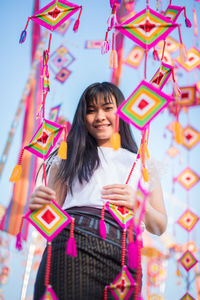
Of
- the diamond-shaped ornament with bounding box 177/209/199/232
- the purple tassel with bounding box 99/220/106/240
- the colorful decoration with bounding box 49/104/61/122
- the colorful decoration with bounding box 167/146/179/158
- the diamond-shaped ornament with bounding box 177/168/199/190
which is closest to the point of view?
the purple tassel with bounding box 99/220/106/240

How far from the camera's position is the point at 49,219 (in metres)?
0.69

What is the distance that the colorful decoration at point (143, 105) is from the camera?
Result: 2.30 feet

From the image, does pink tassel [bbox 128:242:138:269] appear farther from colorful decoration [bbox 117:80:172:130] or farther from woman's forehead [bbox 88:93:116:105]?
woman's forehead [bbox 88:93:116:105]

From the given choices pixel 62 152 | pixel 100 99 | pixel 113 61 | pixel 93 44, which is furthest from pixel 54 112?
pixel 62 152

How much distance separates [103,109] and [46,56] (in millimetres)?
250

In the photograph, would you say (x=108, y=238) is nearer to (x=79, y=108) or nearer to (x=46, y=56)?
(x=79, y=108)

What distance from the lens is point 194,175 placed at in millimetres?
2045

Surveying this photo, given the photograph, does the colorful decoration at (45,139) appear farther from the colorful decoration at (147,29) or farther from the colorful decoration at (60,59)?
the colorful decoration at (60,59)

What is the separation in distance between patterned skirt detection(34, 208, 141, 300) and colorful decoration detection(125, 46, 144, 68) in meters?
1.52

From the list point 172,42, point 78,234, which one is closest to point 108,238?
point 78,234

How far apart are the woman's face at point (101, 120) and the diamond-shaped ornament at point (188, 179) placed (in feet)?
3.81

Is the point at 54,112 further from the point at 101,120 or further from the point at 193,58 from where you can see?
the point at 101,120

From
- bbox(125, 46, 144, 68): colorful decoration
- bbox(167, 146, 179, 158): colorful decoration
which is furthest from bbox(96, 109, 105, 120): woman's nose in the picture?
bbox(167, 146, 179, 158): colorful decoration

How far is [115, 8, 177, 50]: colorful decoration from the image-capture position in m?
0.78
